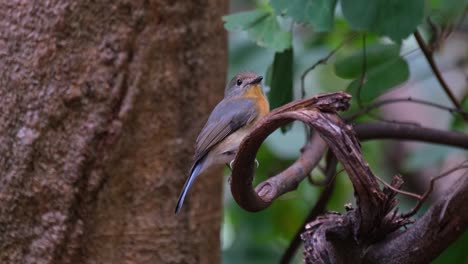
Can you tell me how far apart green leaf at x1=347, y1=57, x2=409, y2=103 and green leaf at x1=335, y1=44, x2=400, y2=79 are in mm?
23

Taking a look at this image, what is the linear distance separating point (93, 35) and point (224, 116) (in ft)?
1.33

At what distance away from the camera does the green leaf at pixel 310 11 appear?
205cm

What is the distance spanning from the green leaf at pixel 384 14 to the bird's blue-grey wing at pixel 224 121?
0.38 meters

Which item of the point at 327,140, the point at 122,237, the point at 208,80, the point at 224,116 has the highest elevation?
the point at 208,80

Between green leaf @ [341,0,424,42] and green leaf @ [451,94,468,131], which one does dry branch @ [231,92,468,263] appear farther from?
green leaf @ [451,94,468,131]

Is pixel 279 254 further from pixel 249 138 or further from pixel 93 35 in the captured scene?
pixel 249 138

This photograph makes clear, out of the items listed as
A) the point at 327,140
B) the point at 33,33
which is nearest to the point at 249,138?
the point at 327,140

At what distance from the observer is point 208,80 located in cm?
234

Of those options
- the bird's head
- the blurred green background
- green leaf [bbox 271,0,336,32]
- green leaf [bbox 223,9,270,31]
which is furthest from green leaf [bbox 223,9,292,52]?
the blurred green background

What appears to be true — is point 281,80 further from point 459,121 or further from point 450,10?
point 459,121

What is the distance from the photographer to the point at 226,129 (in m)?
2.18

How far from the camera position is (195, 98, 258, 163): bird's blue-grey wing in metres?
2.10

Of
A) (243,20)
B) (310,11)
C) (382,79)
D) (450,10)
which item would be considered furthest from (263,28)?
(450,10)

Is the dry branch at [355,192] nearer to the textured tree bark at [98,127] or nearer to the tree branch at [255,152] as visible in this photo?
the tree branch at [255,152]
